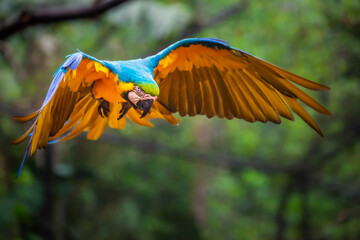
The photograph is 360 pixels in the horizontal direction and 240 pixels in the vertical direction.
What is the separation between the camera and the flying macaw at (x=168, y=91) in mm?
1298

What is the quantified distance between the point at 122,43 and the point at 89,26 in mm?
602

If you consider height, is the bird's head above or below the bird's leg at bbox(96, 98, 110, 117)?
above

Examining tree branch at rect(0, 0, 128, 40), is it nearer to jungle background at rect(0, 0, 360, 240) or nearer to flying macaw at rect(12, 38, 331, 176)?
jungle background at rect(0, 0, 360, 240)

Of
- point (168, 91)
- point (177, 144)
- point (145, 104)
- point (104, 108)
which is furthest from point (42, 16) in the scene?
point (177, 144)

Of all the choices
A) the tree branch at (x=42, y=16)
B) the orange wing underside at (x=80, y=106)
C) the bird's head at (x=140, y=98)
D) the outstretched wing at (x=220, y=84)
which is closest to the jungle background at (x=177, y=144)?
the tree branch at (x=42, y=16)

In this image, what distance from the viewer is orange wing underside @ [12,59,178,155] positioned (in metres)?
1.30

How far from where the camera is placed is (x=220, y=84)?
1.78m

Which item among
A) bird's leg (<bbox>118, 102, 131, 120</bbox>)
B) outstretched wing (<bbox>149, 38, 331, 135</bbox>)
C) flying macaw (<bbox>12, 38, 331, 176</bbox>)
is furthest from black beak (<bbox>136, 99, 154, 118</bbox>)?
outstretched wing (<bbox>149, 38, 331, 135</bbox>)

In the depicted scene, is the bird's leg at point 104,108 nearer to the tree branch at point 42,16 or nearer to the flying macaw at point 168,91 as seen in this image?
the flying macaw at point 168,91

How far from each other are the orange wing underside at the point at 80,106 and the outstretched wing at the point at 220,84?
0.16 metres

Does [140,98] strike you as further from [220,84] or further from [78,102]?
[220,84]

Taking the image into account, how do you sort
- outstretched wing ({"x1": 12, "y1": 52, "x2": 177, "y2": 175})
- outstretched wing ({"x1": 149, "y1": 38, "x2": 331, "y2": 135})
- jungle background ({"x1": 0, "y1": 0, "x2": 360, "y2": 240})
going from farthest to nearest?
jungle background ({"x1": 0, "y1": 0, "x2": 360, "y2": 240})
outstretched wing ({"x1": 149, "y1": 38, "x2": 331, "y2": 135})
outstretched wing ({"x1": 12, "y1": 52, "x2": 177, "y2": 175})

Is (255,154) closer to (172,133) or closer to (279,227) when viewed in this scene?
(172,133)

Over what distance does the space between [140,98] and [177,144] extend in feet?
27.2
